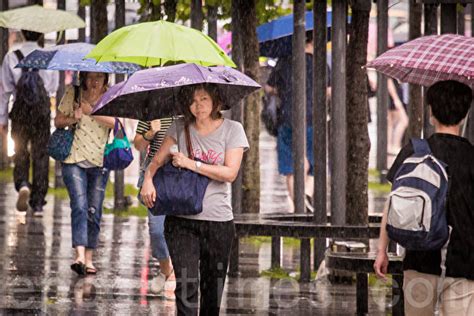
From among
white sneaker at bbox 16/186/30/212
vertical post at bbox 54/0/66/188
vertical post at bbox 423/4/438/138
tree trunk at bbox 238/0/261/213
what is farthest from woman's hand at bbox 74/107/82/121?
vertical post at bbox 54/0/66/188

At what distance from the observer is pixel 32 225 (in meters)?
16.1

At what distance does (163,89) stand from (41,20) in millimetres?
6253

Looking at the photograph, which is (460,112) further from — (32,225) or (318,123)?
(32,225)

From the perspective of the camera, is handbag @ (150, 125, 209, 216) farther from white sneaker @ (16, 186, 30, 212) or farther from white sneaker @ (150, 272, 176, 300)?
white sneaker @ (16, 186, 30, 212)

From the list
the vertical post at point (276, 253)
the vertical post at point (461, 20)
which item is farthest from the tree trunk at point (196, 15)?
the vertical post at point (461, 20)

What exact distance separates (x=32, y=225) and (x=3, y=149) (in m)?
6.42

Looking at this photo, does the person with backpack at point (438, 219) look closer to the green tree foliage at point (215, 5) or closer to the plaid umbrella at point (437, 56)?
the plaid umbrella at point (437, 56)

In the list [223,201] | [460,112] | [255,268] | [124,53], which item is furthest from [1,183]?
[460,112]

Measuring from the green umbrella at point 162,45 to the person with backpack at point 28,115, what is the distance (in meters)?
5.95

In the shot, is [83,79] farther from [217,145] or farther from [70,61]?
[217,145]

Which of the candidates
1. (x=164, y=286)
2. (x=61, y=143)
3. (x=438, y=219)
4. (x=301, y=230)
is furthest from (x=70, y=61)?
(x=438, y=219)

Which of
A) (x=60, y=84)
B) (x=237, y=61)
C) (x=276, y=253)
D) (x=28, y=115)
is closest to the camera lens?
(x=237, y=61)

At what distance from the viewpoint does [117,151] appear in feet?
41.4

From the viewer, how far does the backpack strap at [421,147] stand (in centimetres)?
730
